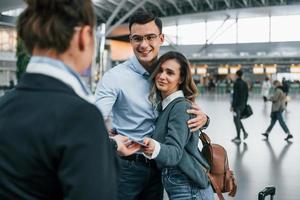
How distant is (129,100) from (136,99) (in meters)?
0.04

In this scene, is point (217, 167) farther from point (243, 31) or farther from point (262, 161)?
point (243, 31)

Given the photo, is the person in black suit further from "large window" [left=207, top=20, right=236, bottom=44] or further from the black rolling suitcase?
"large window" [left=207, top=20, right=236, bottom=44]

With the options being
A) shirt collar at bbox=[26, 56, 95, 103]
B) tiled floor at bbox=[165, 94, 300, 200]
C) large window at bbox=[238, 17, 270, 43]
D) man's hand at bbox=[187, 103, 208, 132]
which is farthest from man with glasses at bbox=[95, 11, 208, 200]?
large window at bbox=[238, 17, 270, 43]

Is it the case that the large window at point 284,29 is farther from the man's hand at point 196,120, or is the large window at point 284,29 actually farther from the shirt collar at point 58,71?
the shirt collar at point 58,71

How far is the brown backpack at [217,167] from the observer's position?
2326 mm

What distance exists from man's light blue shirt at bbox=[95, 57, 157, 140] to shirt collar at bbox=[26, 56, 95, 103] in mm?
1132

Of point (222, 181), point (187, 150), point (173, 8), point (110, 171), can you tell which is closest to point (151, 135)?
point (187, 150)

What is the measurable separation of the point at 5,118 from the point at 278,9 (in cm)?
4355

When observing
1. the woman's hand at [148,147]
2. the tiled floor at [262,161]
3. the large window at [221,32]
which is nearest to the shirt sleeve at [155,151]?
the woman's hand at [148,147]

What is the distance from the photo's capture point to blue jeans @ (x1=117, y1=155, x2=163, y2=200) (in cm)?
234

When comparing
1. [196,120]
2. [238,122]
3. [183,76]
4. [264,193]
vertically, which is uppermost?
[183,76]

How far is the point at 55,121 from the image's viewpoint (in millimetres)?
996

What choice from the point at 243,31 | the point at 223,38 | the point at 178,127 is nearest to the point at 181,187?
the point at 178,127

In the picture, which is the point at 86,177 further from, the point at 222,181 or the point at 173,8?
the point at 173,8
